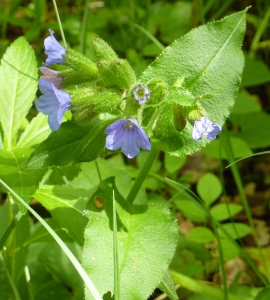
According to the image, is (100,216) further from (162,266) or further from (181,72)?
(181,72)

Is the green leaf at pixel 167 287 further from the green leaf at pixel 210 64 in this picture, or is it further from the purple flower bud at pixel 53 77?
the purple flower bud at pixel 53 77

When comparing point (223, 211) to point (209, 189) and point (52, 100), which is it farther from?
point (52, 100)

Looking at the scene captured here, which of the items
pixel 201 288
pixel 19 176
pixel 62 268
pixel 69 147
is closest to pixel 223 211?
pixel 201 288

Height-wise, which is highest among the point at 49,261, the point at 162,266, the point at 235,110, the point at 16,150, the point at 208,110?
the point at 208,110

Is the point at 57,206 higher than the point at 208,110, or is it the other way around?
the point at 208,110

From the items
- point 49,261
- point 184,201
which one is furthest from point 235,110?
point 49,261
